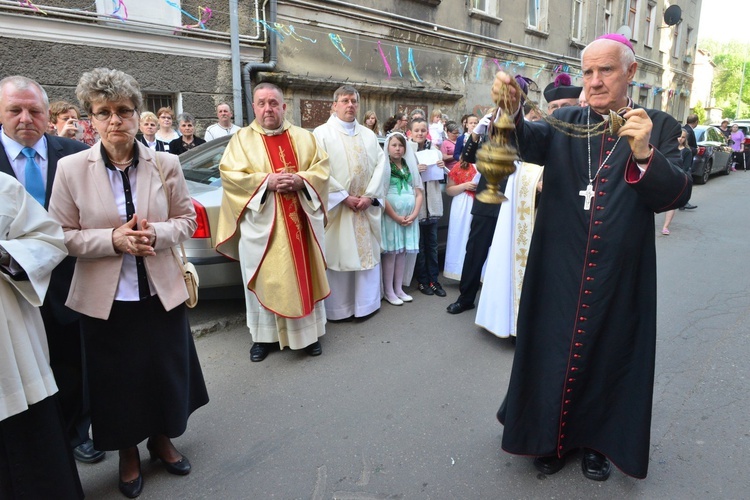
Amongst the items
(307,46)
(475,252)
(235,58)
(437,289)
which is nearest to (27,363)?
(475,252)

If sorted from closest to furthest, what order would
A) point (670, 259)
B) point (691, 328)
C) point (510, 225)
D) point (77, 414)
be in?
point (77, 414) → point (510, 225) → point (691, 328) → point (670, 259)

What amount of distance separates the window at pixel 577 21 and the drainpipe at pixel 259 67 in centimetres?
1358

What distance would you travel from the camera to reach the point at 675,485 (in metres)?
2.58

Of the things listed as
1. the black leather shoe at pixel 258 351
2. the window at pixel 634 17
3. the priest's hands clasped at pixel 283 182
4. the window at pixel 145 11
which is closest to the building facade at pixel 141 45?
the window at pixel 145 11

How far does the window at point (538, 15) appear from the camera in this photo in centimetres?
1733

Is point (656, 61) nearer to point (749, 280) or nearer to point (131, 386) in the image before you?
point (749, 280)

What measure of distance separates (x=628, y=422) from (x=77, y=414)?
107 inches

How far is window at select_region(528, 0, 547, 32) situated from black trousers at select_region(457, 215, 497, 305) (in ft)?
48.7

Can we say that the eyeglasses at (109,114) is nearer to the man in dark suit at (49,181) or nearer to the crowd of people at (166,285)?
the crowd of people at (166,285)

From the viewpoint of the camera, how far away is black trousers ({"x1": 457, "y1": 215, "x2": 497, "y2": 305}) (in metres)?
4.77

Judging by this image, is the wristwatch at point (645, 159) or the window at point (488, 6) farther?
the window at point (488, 6)

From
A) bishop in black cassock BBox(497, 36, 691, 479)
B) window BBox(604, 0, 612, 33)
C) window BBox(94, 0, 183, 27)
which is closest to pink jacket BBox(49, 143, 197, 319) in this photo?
bishop in black cassock BBox(497, 36, 691, 479)

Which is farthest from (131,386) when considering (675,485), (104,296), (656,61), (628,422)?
(656,61)

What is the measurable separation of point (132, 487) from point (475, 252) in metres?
3.27
